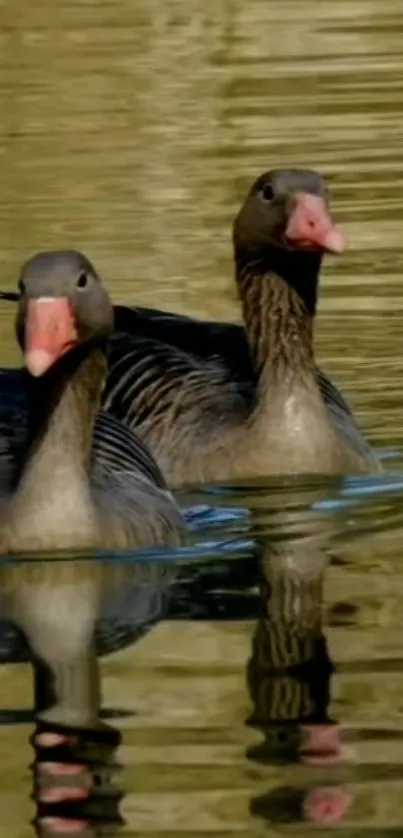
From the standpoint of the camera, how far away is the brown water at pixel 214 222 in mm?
9352

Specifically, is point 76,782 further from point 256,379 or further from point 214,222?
point 214,222

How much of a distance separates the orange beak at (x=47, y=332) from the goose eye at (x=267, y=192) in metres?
3.22

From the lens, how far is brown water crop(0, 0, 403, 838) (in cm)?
935

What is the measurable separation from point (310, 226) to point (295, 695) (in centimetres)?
409

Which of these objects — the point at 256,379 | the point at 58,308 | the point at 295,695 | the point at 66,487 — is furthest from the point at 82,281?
the point at 256,379

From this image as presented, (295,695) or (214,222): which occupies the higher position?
(295,695)

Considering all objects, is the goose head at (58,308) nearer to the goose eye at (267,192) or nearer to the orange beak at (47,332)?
the orange beak at (47,332)

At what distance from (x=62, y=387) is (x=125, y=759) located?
10.3ft

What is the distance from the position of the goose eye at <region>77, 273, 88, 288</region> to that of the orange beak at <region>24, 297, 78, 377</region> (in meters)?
0.16

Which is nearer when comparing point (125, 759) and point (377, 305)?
point (125, 759)

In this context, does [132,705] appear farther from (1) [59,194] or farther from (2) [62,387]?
(1) [59,194]

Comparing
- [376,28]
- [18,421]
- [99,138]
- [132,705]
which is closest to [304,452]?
[18,421]

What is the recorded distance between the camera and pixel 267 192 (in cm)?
1487

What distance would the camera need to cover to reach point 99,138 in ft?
85.0
